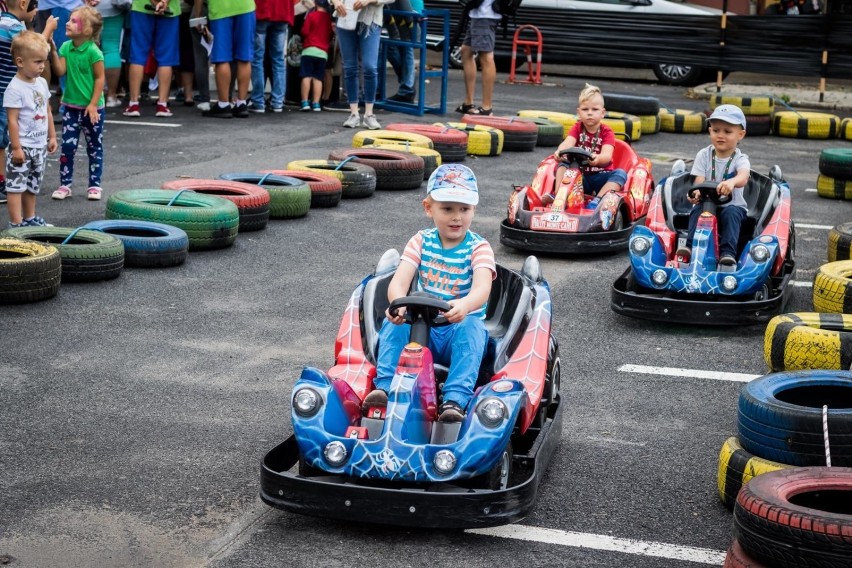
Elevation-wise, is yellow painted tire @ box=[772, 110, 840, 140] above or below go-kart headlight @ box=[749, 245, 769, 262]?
above

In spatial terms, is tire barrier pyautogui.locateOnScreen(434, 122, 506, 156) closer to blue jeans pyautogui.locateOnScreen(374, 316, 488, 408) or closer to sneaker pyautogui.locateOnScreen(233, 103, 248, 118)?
sneaker pyautogui.locateOnScreen(233, 103, 248, 118)

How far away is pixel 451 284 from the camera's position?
17.5 ft

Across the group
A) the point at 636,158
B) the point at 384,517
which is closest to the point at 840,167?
the point at 636,158

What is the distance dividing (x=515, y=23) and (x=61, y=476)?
16.9 meters

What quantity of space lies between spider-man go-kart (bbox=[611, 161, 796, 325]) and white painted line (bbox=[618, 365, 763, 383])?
2.63ft

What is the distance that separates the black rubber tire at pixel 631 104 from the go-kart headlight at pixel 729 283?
27.1ft

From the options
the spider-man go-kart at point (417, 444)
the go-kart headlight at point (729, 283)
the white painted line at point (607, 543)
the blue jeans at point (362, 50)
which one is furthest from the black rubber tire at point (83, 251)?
the blue jeans at point (362, 50)

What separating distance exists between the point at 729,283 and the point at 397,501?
3.79 metres

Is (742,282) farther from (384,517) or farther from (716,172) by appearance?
(384,517)

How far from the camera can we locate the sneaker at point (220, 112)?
1511 cm

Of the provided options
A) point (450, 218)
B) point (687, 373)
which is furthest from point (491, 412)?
point (687, 373)

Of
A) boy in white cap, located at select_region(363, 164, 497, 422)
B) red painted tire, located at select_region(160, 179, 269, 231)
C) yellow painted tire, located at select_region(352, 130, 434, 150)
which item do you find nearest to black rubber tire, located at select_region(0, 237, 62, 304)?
red painted tire, located at select_region(160, 179, 269, 231)

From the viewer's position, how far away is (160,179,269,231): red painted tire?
9.48m

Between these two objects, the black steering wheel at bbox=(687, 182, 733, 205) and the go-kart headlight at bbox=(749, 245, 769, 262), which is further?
the black steering wheel at bbox=(687, 182, 733, 205)
